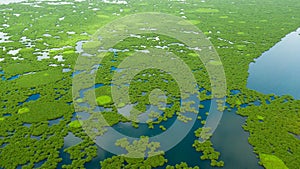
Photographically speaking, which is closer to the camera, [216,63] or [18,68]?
[18,68]

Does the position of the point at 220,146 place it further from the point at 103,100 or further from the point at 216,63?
the point at 216,63

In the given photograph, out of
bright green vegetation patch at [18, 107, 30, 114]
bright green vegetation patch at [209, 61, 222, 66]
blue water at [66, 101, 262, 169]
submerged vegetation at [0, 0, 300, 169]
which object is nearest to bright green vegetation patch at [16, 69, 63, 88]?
submerged vegetation at [0, 0, 300, 169]

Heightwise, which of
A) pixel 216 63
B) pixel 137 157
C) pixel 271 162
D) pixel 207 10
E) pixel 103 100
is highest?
pixel 207 10

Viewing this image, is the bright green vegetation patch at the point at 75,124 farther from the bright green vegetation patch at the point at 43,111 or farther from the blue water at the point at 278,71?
the blue water at the point at 278,71

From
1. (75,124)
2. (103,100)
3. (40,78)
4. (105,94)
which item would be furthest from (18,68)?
(75,124)

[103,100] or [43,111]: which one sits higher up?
[103,100]

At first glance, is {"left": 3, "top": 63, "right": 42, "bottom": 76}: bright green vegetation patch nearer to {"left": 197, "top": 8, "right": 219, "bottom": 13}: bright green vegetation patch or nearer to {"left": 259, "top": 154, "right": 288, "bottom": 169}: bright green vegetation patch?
{"left": 259, "top": 154, "right": 288, "bottom": 169}: bright green vegetation patch
